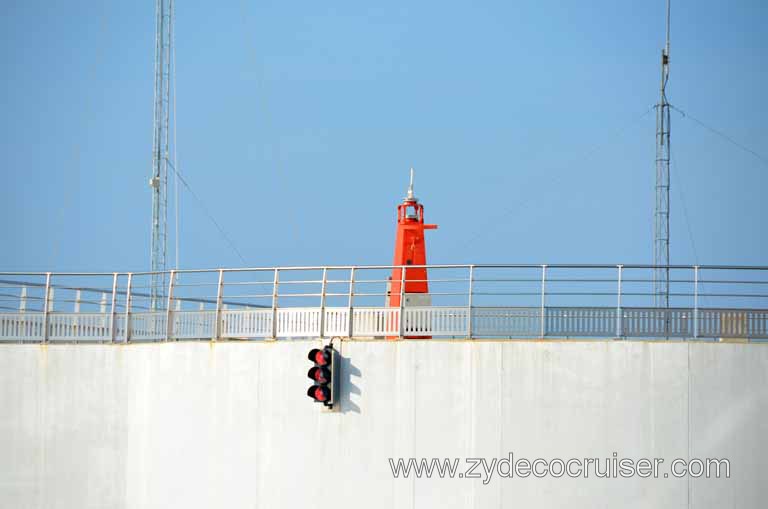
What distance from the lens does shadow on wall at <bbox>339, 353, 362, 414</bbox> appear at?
1033 inches

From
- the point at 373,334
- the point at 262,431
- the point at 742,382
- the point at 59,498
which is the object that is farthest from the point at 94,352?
the point at 742,382

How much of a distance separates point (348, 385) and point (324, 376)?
58 cm

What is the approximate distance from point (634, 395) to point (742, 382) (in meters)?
2.10

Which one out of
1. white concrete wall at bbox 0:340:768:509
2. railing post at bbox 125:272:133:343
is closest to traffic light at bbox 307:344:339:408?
white concrete wall at bbox 0:340:768:509

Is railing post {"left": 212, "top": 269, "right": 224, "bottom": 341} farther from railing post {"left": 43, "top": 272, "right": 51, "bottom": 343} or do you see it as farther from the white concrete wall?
railing post {"left": 43, "top": 272, "right": 51, "bottom": 343}

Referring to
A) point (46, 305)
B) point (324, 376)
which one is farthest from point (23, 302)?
point (324, 376)

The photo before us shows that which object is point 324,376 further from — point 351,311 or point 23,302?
point 23,302

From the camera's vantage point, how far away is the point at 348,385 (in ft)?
86.4

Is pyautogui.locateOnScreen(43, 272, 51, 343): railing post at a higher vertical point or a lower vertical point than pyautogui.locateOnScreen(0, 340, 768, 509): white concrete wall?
higher

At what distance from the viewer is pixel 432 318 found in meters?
26.1

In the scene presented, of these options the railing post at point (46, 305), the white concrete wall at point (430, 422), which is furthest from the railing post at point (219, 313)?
the railing post at point (46, 305)

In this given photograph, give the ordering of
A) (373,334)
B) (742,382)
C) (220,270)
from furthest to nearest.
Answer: (220,270)
(373,334)
(742,382)

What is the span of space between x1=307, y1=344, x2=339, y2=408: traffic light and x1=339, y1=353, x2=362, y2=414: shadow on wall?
0.20 meters

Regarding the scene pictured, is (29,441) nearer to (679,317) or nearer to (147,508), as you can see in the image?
(147,508)
